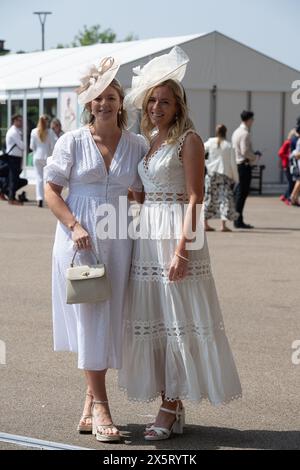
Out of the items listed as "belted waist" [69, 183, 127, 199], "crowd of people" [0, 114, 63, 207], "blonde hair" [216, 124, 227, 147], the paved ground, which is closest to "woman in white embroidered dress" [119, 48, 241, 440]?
"belted waist" [69, 183, 127, 199]

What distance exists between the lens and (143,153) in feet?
19.6

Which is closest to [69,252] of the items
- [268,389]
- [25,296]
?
[268,389]

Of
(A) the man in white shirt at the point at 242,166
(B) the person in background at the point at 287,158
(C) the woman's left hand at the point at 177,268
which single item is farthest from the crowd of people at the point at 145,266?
(B) the person in background at the point at 287,158

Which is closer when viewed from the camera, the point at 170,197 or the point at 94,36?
the point at 170,197

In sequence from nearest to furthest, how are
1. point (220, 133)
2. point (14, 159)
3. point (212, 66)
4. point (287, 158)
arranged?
1. point (220, 133)
2. point (14, 159)
3. point (287, 158)
4. point (212, 66)

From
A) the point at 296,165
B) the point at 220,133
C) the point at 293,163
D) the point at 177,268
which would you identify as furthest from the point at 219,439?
the point at 293,163

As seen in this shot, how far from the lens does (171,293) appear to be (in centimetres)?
575

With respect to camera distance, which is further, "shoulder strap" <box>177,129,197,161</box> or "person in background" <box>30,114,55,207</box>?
"person in background" <box>30,114,55,207</box>

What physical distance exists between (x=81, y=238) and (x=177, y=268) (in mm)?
515

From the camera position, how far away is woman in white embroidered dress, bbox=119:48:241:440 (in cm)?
571

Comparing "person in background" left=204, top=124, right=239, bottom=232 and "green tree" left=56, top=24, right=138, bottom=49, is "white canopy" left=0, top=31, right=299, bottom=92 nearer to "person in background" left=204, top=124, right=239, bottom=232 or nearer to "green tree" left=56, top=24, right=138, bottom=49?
"person in background" left=204, top=124, right=239, bottom=232

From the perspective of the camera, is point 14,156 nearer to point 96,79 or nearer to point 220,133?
point 220,133

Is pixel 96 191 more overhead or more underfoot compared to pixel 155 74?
more underfoot
